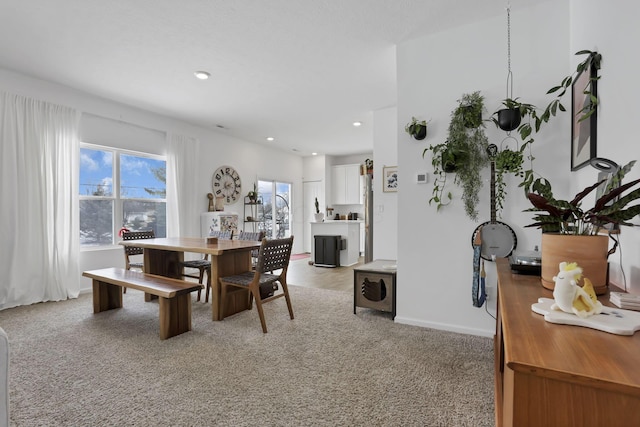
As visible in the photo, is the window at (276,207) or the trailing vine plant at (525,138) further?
the window at (276,207)

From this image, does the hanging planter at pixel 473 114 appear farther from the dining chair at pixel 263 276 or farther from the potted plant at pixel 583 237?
the dining chair at pixel 263 276

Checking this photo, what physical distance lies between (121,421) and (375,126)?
13.6 ft

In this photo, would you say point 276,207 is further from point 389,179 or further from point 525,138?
point 525,138

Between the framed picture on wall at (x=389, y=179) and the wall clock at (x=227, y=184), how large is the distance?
315cm

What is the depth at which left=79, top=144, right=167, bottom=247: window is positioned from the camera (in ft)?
13.9

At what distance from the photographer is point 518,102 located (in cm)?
240

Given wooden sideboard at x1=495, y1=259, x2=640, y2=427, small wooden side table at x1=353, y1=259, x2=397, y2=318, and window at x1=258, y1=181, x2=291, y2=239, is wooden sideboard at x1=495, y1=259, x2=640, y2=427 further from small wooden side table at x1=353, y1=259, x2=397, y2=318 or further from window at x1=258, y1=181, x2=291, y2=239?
window at x1=258, y1=181, x2=291, y2=239

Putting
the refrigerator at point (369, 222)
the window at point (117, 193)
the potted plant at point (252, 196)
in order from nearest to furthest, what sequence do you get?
the window at point (117, 193) < the refrigerator at point (369, 222) < the potted plant at point (252, 196)

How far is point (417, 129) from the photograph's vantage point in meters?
2.68

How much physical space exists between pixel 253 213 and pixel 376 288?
4.21 metres

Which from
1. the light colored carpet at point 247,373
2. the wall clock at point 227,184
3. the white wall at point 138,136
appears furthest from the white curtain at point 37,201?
the wall clock at point 227,184

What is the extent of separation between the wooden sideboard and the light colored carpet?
108 cm

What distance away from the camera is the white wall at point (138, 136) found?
373 cm

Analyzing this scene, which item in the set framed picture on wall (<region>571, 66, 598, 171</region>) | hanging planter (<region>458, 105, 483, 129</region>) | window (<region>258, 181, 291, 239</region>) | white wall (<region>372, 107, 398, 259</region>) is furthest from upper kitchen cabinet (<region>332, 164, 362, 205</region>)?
framed picture on wall (<region>571, 66, 598, 171</region>)
